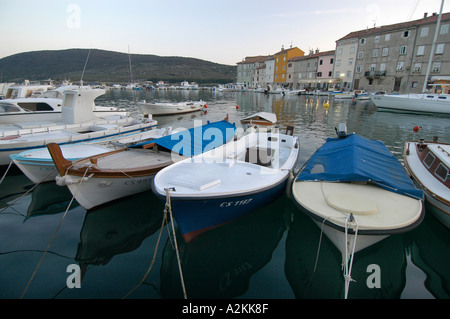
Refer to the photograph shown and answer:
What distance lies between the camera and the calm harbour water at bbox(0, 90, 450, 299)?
16.7 ft

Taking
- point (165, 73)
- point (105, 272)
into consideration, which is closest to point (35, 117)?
point (105, 272)

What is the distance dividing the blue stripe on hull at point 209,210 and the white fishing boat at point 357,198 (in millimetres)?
1253

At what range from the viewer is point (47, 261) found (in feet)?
19.2

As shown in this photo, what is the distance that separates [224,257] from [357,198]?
3.60m

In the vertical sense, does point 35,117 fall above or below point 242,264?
above

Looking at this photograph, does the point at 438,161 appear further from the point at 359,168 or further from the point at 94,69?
the point at 94,69

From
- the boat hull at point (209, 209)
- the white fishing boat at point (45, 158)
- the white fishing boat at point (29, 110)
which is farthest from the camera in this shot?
the white fishing boat at point (29, 110)

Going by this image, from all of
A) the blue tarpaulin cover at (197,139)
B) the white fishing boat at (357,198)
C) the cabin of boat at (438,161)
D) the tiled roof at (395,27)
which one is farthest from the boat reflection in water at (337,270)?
the tiled roof at (395,27)

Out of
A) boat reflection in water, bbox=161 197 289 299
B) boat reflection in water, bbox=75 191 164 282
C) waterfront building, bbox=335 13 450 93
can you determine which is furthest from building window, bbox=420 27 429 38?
boat reflection in water, bbox=75 191 164 282

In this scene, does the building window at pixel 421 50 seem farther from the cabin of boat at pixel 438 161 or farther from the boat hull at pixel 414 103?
the cabin of boat at pixel 438 161

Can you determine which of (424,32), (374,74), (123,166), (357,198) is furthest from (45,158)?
(374,74)

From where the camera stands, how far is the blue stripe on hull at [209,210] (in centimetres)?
571

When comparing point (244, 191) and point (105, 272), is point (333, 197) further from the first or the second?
point (105, 272)

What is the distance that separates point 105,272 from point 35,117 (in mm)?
14358
